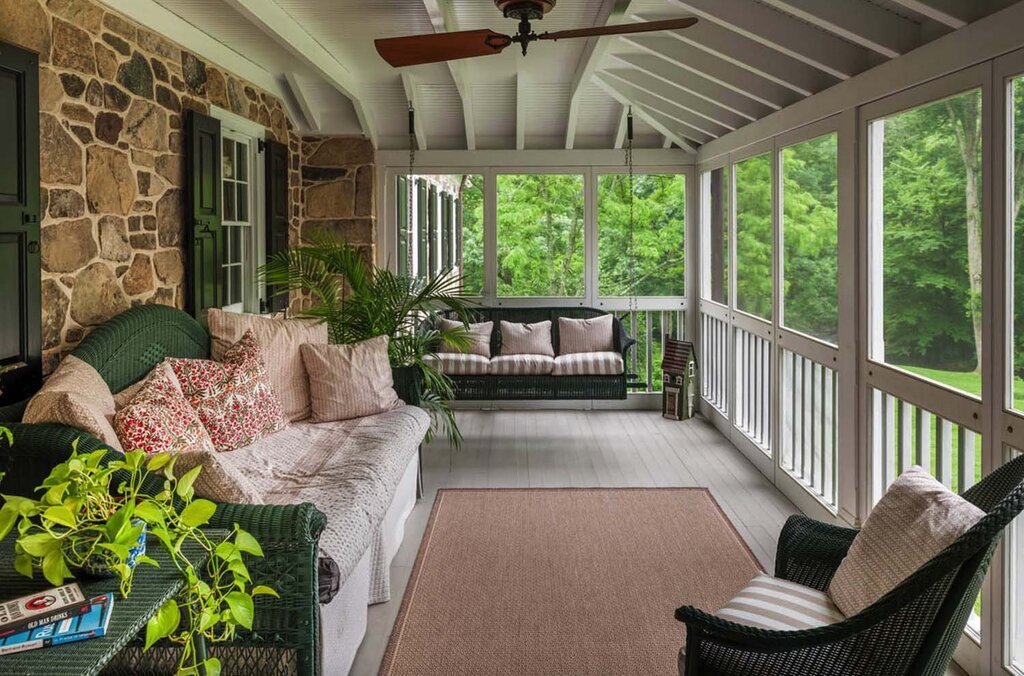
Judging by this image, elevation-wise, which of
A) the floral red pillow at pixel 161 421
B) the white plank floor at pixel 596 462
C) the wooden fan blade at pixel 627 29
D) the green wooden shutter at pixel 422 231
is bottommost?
the white plank floor at pixel 596 462

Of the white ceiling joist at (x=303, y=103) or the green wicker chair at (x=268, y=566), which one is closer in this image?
the green wicker chair at (x=268, y=566)

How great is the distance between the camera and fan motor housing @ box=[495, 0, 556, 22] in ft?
12.2

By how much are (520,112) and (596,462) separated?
3.02 metres

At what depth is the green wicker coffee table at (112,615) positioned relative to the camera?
169 centimetres

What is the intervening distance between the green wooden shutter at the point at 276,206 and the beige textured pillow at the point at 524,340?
1837 mm

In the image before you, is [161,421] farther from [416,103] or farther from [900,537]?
[416,103]

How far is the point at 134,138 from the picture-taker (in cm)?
486

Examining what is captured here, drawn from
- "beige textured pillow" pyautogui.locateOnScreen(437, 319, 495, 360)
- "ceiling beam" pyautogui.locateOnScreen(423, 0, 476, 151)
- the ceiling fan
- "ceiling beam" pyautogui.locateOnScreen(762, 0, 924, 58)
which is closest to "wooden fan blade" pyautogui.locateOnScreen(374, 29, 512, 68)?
the ceiling fan

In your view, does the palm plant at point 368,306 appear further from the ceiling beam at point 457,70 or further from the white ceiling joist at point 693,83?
the white ceiling joist at point 693,83

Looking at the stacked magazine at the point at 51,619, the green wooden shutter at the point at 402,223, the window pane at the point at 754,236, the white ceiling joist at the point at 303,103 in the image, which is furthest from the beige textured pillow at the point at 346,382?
the green wooden shutter at the point at 402,223

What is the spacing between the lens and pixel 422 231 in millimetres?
9047

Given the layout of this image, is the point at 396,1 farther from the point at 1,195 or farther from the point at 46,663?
the point at 46,663

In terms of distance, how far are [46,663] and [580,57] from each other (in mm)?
5739

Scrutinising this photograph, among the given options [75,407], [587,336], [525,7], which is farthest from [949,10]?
[587,336]
